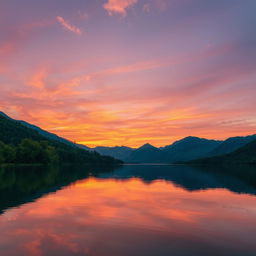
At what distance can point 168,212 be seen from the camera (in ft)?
99.6

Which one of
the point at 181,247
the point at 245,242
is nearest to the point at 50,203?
the point at 181,247

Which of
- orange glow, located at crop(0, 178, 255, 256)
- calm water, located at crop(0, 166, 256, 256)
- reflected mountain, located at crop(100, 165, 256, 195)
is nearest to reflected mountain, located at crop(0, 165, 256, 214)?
reflected mountain, located at crop(100, 165, 256, 195)

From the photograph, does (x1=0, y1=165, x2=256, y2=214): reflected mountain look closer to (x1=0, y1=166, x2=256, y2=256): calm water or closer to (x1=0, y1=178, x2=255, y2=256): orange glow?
(x1=0, y1=166, x2=256, y2=256): calm water

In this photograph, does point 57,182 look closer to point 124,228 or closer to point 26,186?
point 26,186

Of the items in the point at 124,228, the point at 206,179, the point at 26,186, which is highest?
the point at 206,179

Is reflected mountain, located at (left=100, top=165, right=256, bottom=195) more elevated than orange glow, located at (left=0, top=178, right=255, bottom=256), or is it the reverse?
reflected mountain, located at (left=100, top=165, right=256, bottom=195)

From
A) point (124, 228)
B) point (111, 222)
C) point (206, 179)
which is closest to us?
point (124, 228)

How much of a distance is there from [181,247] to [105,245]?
558 centimetres

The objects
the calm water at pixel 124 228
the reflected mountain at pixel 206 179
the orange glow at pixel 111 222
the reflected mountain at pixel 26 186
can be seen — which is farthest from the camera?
the reflected mountain at pixel 206 179

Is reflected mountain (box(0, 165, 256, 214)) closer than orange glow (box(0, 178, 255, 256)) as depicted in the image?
No

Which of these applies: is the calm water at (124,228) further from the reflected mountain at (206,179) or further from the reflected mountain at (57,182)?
the reflected mountain at (206,179)

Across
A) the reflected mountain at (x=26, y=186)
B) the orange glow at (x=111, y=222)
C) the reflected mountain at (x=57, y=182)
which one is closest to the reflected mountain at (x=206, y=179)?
the reflected mountain at (x=57, y=182)

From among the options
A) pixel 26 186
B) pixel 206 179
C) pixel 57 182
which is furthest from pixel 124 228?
pixel 206 179

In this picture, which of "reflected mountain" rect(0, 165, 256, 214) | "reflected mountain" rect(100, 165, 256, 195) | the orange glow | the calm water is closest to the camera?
the calm water
